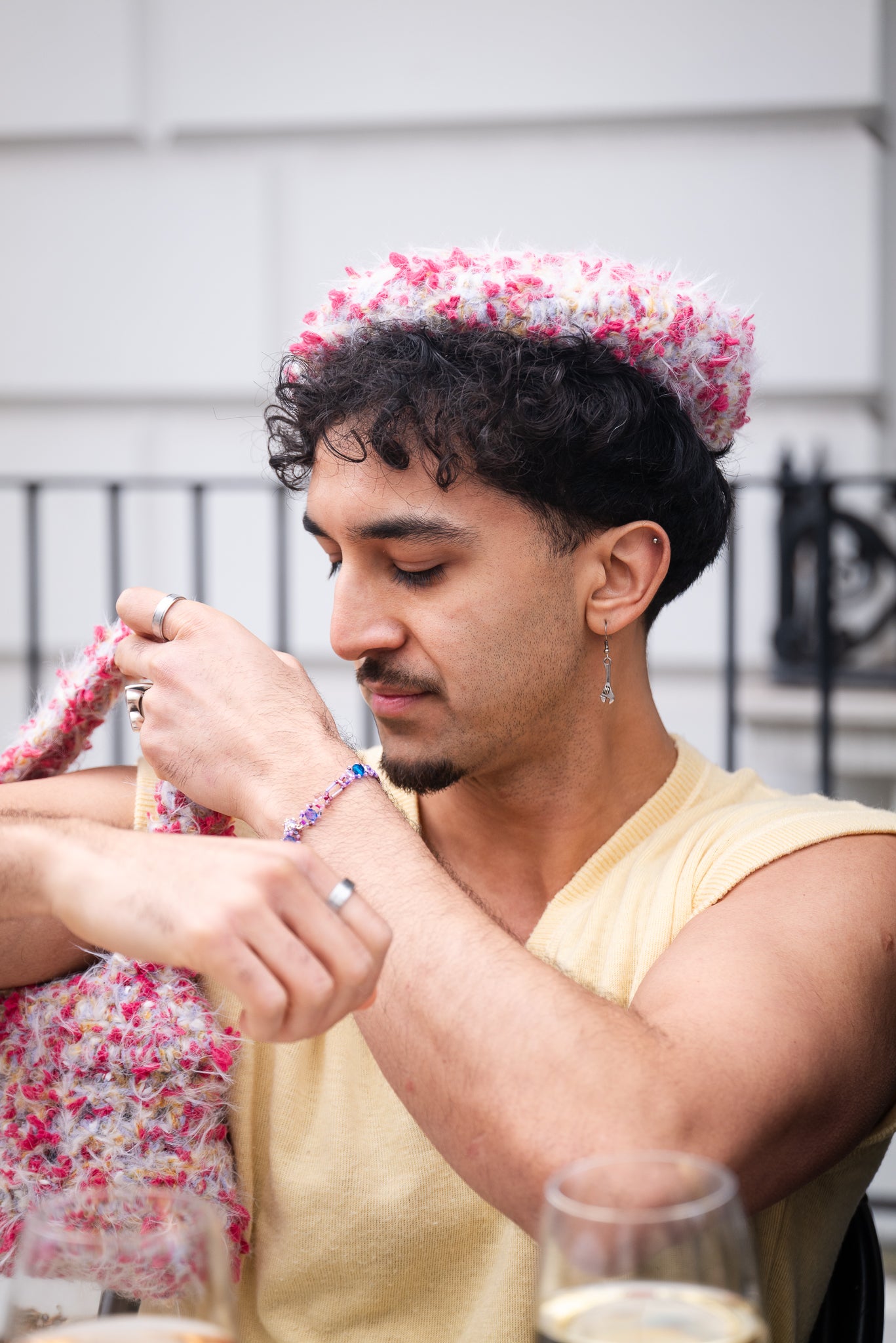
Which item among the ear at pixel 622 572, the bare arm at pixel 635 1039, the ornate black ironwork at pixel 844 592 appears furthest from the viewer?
the ornate black ironwork at pixel 844 592

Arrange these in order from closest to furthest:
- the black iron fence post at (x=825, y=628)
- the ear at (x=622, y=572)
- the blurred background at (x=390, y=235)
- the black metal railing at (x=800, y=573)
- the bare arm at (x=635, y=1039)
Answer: the bare arm at (x=635, y=1039) → the ear at (x=622, y=572) → the black iron fence post at (x=825, y=628) → the black metal railing at (x=800, y=573) → the blurred background at (x=390, y=235)

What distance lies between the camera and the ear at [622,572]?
6.11 feet

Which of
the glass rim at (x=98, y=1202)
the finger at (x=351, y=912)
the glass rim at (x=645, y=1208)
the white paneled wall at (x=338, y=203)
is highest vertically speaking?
the white paneled wall at (x=338, y=203)

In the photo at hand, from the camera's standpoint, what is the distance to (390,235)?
15.6 ft

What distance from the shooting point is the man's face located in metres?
1.72

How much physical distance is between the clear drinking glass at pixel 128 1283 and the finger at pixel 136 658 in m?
0.96

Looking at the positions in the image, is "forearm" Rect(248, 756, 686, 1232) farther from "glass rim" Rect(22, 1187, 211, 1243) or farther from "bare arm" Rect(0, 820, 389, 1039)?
"glass rim" Rect(22, 1187, 211, 1243)

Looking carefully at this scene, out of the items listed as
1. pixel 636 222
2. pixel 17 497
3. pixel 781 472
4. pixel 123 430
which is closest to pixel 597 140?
pixel 636 222

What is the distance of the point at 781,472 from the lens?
3.69 metres

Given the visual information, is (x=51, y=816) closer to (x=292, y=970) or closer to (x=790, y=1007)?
(x=292, y=970)

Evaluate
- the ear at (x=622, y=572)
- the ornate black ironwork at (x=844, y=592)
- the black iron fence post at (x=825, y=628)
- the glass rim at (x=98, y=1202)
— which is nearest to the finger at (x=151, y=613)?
the ear at (x=622, y=572)

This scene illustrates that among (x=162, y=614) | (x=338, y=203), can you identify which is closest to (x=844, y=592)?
(x=338, y=203)

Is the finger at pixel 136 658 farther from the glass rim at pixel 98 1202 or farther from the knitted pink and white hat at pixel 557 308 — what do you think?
the glass rim at pixel 98 1202

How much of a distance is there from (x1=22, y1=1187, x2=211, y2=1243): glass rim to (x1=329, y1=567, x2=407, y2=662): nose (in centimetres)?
100
